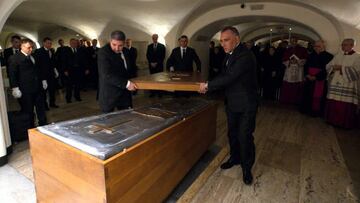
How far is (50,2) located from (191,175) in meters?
5.08

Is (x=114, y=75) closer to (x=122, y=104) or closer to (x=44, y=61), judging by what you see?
(x=122, y=104)

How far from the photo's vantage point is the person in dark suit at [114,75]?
2479 mm

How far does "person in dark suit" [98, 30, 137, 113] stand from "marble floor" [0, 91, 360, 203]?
1117 mm

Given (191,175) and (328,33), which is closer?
(191,175)

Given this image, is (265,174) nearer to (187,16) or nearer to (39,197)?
(39,197)

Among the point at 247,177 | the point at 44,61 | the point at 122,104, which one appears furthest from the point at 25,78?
the point at 247,177

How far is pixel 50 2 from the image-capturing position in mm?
5445

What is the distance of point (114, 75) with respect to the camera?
252 centimetres

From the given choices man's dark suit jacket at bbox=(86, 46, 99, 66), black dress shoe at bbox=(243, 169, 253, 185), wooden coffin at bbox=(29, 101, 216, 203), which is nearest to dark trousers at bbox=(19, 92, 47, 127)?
wooden coffin at bbox=(29, 101, 216, 203)

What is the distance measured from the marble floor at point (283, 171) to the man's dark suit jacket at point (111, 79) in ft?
3.63

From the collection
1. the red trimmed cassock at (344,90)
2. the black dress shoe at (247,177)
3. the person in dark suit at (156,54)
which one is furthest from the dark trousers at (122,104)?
the person in dark suit at (156,54)

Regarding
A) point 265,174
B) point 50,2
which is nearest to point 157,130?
point 265,174

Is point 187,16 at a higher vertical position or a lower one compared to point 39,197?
higher

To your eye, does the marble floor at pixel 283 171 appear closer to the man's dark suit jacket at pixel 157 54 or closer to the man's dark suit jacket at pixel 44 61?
the man's dark suit jacket at pixel 44 61
